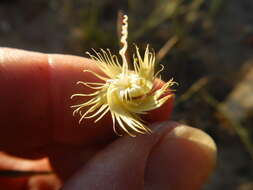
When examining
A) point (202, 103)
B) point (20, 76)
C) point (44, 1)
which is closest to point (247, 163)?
point (202, 103)

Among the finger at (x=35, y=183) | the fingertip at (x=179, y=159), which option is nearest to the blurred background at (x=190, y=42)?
the fingertip at (x=179, y=159)

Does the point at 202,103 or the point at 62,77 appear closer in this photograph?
the point at 62,77

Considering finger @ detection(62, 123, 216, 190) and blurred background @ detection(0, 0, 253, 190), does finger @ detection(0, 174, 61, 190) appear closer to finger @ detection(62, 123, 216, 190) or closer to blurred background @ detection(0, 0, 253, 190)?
finger @ detection(62, 123, 216, 190)

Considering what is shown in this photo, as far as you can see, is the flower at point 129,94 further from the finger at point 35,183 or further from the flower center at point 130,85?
the finger at point 35,183

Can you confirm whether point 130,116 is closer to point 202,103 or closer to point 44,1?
point 202,103

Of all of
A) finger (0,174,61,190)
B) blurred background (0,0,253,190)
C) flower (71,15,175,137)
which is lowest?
finger (0,174,61,190)

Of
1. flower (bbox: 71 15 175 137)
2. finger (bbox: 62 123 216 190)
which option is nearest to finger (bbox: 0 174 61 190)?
finger (bbox: 62 123 216 190)

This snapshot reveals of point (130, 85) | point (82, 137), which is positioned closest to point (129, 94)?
point (130, 85)

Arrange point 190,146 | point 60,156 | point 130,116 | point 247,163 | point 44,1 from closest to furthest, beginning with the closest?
1. point 130,116
2. point 190,146
3. point 60,156
4. point 247,163
5. point 44,1
